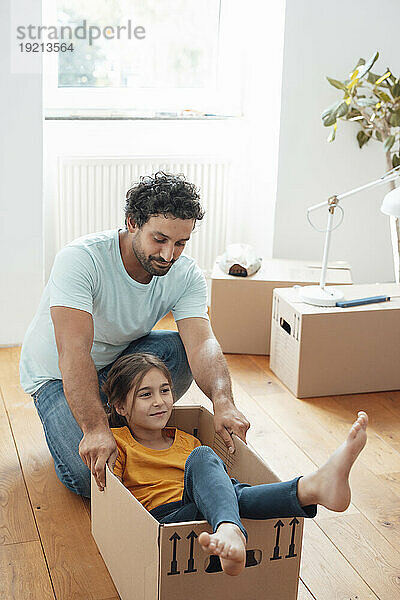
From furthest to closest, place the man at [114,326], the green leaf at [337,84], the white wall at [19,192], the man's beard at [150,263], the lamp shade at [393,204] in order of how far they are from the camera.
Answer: the green leaf at [337,84] < the white wall at [19,192] < the lamp shade at [393,204] < the man's beard at [150,263] < the man at [114,326]

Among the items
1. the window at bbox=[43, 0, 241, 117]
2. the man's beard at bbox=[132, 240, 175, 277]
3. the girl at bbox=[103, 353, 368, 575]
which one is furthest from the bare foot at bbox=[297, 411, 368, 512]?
the window at bbox=[43, 0, 241, 117]

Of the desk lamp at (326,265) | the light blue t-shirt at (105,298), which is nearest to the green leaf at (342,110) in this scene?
the desk lamp at (326,265)

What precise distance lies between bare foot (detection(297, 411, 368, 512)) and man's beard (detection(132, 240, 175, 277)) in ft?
2.42

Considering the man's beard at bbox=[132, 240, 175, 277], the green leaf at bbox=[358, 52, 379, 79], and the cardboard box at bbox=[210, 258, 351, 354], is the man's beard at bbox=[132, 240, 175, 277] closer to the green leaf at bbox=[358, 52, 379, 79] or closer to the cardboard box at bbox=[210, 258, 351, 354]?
the cardboard box at bbox=[210, 258, 351, 354]

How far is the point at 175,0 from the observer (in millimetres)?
3771

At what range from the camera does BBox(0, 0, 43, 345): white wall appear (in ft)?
10.1

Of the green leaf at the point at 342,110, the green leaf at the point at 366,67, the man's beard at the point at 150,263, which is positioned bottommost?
the man's beard at the point at 150,263

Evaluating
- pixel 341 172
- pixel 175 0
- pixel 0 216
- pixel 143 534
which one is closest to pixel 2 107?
pixel 0 216

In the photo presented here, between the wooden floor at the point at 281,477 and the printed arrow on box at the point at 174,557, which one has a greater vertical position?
the printed arrow on box at the point at 174,557

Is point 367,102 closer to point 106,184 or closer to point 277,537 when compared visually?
point 106,184

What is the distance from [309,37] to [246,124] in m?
0.59

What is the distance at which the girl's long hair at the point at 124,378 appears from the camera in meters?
2.02

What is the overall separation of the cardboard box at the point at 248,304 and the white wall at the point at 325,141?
41 centimetres

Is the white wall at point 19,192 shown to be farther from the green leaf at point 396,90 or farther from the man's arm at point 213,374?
the green leaf at point 396,90
